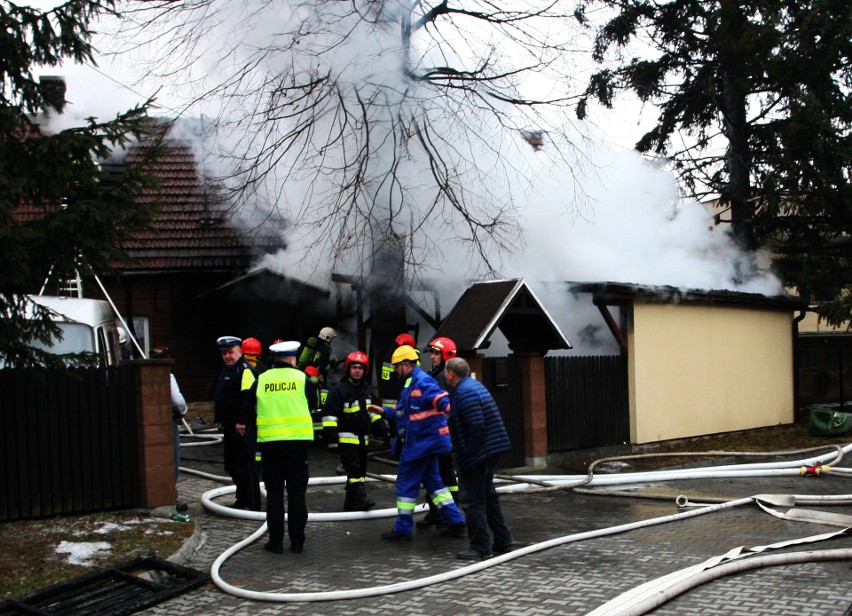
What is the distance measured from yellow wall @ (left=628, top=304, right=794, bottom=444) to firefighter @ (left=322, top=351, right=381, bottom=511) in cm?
721

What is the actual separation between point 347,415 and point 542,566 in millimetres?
2738

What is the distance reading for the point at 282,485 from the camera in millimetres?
7820

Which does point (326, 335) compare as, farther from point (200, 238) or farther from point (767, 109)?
point (767, 109)

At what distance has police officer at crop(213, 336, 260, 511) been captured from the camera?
943cm

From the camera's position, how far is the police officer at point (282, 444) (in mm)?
7715

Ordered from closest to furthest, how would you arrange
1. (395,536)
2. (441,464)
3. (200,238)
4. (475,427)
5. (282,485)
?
(475,427), (282,485), (395,536), (441,464), (200,238)

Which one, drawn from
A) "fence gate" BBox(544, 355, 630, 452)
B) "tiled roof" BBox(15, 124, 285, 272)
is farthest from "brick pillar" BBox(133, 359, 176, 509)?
"tiled roof" BBox(15, 124, 285, 272)

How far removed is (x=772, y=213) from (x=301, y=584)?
55.1 feet

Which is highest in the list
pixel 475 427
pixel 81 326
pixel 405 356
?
pixel 81 326

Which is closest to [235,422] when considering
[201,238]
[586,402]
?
[586,402]

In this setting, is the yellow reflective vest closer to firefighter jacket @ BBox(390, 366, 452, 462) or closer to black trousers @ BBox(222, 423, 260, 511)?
firefighter jacket @ BBox(390, 366, 452, 462)

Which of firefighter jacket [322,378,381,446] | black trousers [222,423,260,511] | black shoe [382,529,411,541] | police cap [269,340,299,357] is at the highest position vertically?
police cap [269,340,299,357]

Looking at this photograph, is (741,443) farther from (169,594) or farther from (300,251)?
(169,594)

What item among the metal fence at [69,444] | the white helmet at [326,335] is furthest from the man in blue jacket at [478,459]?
the white helmet at [326,335]
